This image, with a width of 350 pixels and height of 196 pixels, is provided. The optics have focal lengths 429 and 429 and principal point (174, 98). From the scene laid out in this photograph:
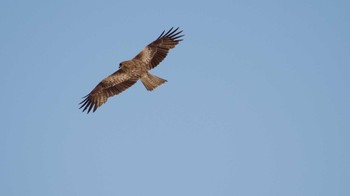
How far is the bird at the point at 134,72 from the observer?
43.6ft

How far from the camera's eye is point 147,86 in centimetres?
1300

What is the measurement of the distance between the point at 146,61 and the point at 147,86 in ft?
3.12

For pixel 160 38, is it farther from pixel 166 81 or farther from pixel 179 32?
pixel 166 81

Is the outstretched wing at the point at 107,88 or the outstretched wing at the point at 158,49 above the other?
the outstretched wing at the point at 158,49

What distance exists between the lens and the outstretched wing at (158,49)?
13.5m

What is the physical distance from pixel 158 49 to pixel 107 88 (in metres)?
2.08

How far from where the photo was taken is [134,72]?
13305 mm

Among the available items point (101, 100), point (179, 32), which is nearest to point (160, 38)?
point (179, 32)

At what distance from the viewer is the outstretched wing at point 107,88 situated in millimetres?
13562

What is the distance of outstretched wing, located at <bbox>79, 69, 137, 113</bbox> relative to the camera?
534 inches

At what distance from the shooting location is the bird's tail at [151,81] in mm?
12898

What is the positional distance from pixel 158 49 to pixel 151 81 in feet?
4.42

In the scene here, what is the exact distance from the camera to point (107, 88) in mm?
13891

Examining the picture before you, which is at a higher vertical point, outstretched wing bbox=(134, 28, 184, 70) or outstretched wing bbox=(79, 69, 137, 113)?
outstretched wing bbox=(134, 28, 184, 70)
